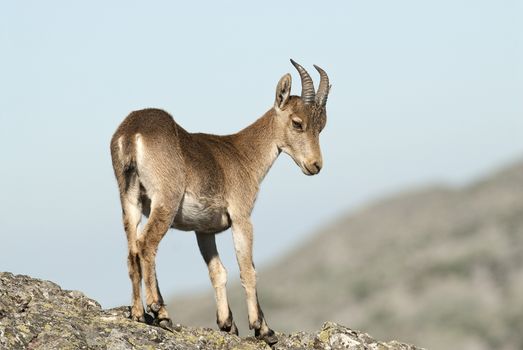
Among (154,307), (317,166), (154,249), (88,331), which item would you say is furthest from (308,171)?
(88,331)

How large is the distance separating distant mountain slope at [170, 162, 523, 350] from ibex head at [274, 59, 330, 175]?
46265mm

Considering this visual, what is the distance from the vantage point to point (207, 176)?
15.4 metres

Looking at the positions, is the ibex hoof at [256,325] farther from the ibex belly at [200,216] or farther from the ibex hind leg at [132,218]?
the ibex hind leg at [132,218]

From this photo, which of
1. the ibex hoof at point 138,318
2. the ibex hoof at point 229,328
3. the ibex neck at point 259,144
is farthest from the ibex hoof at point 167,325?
the ibex neck at point 259,144

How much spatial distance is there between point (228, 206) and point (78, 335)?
12.7ft

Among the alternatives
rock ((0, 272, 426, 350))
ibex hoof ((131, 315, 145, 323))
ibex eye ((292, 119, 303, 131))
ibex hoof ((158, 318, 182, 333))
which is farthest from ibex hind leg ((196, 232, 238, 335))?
ibex eye ((292, 119, 303, 131))

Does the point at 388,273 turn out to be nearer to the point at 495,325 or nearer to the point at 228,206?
the point at 495,325

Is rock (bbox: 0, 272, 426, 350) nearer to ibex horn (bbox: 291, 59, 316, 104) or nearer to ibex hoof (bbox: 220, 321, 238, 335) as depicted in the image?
ibex hoof (bbox: 220, 321, 238, 335)

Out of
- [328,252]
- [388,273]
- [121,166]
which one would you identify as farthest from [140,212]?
[328,252]

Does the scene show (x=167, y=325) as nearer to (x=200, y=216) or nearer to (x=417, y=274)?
(x=200, y=216)

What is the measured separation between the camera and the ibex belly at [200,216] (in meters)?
15.0

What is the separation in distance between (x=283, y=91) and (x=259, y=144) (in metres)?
1.00

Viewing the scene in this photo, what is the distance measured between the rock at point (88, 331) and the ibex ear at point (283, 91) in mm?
4218

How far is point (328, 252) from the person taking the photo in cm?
9619
